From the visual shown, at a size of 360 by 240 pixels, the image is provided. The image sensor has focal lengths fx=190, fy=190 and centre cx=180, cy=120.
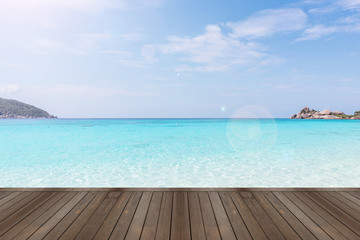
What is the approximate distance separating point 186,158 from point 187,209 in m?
6.15

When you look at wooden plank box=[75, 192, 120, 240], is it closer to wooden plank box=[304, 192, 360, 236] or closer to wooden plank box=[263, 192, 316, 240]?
wooden plank box=[263, 192, 316, 240]

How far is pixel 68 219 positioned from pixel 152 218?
2.83 ft

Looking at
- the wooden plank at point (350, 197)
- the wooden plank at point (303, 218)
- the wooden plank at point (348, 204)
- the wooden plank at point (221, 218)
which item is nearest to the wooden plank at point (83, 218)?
the wooden plank at point (221, 218)

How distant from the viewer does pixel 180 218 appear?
1956 millimetres

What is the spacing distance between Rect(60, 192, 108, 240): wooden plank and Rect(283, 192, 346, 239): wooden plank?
7.60 ft

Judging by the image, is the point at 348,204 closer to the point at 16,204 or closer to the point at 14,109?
the point at 16,204

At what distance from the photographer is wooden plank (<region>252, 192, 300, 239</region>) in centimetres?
171

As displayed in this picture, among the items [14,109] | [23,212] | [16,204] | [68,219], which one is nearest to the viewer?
[68,219]

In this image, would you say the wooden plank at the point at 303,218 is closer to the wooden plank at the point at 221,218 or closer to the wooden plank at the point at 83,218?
the wooden plank at the point at 221,218

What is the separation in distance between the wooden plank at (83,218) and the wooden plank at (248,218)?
1.61 metres

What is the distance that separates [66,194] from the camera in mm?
2531

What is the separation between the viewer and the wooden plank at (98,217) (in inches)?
67.1

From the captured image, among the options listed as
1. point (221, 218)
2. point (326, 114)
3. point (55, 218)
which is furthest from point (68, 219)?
point (326, 114)

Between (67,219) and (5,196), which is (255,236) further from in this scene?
(5,196)
